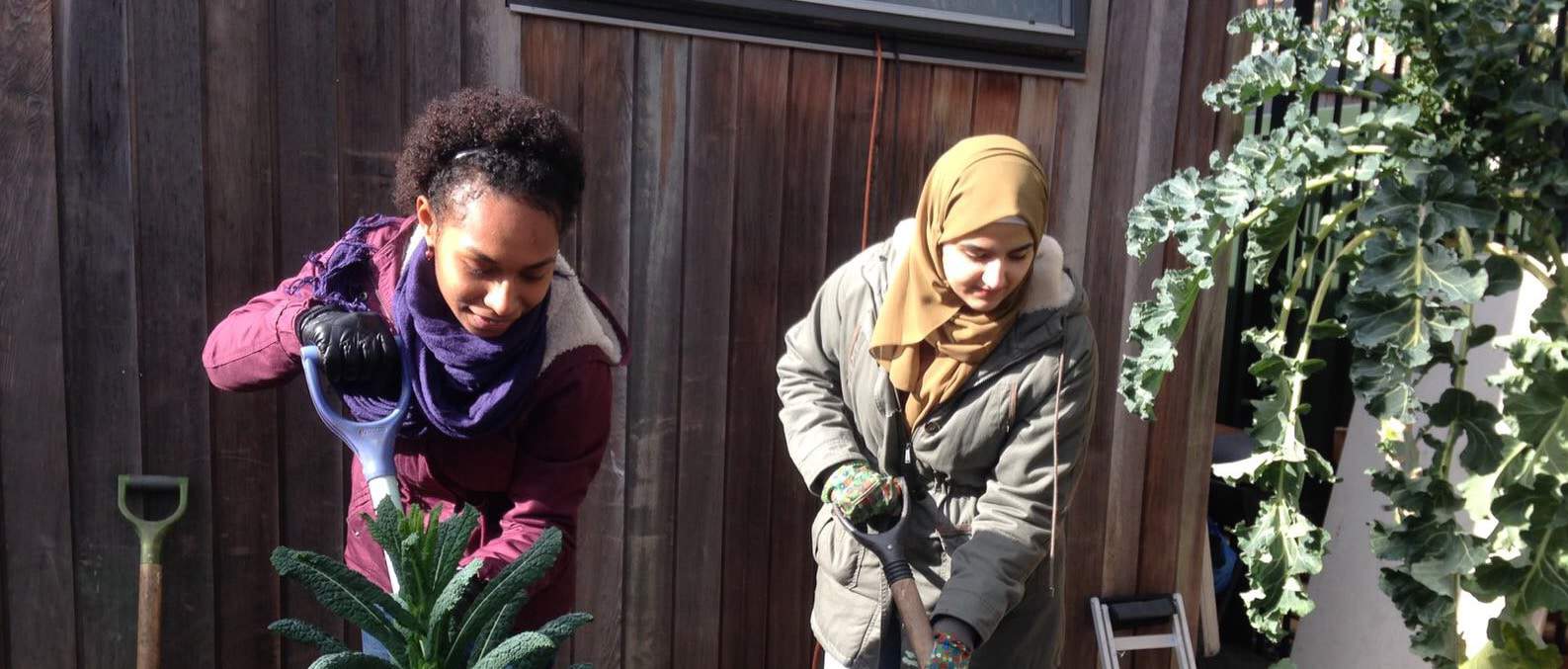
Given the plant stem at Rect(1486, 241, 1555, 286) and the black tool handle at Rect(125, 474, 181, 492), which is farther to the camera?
the black tool handle at Rect(125, 474, 181, 492)

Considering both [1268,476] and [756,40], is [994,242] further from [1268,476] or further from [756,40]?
[756,40]

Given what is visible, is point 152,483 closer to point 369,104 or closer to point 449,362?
point 369,104

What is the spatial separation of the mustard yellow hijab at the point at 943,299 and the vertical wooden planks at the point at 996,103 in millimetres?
985

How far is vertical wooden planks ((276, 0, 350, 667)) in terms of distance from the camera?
246 cm

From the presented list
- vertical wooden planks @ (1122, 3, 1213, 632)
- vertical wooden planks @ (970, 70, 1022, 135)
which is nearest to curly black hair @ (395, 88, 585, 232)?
vertical wooden planks @ (970, 70, 1022, 135)

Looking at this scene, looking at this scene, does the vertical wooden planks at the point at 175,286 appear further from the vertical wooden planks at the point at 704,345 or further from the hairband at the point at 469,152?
the vertical wooden planks at the point at 704,345

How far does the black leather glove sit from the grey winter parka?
86cm

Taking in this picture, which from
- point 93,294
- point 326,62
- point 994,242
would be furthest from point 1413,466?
point 93,294

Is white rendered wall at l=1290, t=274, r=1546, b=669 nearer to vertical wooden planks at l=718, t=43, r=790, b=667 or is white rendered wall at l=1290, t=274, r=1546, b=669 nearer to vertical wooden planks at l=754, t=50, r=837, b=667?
vertical wooden planks at l=754, t=50, r=837, b=667

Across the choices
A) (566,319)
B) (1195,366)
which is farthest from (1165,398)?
(566,319)

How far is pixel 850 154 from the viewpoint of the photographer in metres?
3.03

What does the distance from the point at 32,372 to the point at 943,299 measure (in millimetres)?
1904

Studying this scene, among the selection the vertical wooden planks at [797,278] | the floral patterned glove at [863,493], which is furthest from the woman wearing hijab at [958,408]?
the vertical wooden planks at [797,278]

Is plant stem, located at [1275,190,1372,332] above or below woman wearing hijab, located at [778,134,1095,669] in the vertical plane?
above
